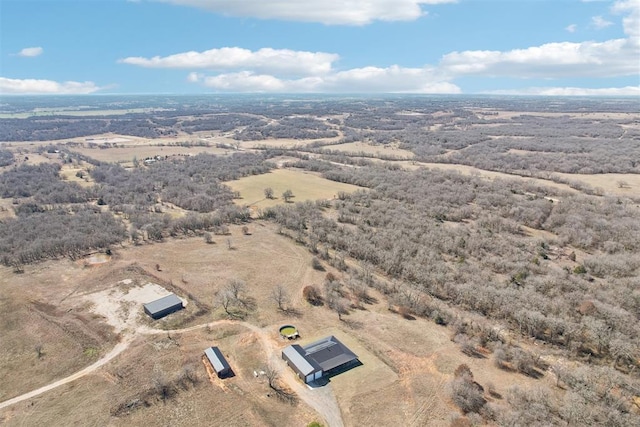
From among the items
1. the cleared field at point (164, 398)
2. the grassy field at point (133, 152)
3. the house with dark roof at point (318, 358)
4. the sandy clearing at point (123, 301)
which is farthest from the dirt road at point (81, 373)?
the grassy field at point (133, 152)

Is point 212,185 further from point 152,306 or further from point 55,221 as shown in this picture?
point 152,306

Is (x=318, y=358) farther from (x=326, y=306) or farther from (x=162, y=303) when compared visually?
(x=162, y=303)

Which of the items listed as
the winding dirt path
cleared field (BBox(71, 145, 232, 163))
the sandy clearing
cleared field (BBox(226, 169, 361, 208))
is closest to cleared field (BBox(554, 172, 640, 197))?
cleared field (BBox(226, 169, 361, 208))

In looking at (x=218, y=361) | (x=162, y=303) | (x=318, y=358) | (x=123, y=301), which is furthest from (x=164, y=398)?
(x=123, y=301)

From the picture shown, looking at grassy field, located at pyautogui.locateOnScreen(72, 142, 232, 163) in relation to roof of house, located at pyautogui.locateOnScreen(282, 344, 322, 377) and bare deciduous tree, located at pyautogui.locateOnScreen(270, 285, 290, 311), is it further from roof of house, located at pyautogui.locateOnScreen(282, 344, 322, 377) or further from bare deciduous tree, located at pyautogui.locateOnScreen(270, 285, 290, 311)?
roof of house, located at pyautogui.locateOnScreen(282, 344, 322, 377)

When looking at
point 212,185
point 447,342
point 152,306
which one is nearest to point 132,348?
point 152,306

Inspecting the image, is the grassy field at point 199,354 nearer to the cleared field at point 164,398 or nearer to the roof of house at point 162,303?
the cleared field at point 164,398
